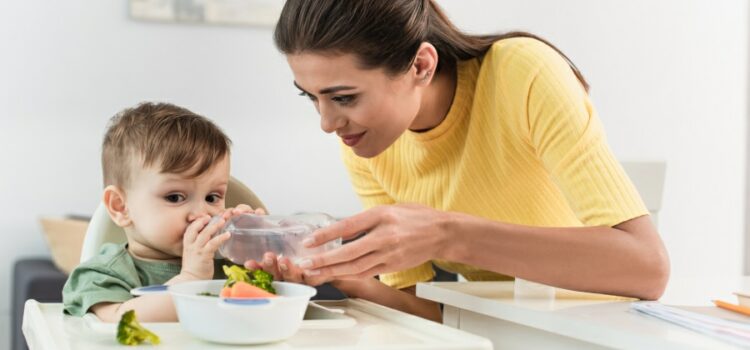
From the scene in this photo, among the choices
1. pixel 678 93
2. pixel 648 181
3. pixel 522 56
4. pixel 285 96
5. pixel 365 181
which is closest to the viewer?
pixel 522 56

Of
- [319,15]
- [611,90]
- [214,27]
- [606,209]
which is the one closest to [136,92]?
[214,27]

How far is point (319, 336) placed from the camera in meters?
1.27

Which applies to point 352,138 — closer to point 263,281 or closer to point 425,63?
point 425,63

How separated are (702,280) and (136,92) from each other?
8.57ft

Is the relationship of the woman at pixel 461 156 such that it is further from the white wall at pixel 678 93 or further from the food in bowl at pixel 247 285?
the white wall at pixel 678 93

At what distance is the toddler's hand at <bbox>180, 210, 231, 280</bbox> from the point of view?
4.91ft

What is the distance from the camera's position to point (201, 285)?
1.32 metres

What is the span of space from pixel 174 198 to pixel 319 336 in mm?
454

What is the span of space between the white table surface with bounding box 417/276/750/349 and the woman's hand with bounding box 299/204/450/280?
0.12 meters

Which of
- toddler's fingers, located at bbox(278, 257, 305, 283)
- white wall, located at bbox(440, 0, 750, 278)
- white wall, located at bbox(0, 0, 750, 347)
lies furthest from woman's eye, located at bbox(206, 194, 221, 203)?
white wall, located at bbox(440, 0, 750, 278)

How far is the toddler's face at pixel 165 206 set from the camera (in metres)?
1.58

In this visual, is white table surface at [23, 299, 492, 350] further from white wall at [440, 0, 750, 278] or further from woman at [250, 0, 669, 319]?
white wall at [440, 0, 750, 278]

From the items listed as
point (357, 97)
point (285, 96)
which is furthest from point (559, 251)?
point (285, 96)

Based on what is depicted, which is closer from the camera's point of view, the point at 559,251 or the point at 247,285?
the point at 247,285
